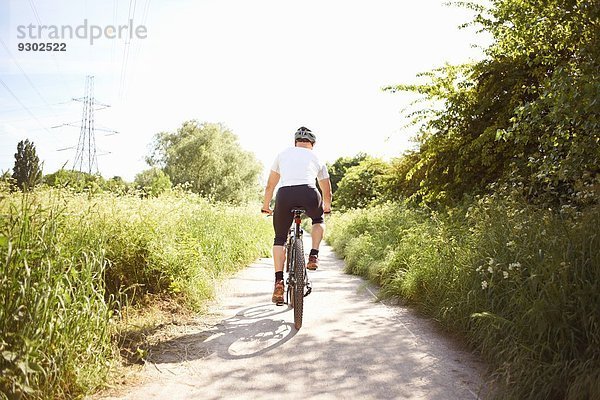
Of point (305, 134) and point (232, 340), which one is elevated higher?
point (305, 134)

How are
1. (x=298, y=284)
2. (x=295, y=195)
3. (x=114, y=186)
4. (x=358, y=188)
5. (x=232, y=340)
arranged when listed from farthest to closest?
(x=358, y=188) → (x=114, y=186) → (x=295, y=195) → (x=298, y=284) → (x=232, y=340)

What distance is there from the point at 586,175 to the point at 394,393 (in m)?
2.67

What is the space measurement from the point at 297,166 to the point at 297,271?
1.18 metres

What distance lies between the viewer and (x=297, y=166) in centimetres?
512

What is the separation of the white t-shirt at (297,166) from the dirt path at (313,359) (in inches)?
61.9

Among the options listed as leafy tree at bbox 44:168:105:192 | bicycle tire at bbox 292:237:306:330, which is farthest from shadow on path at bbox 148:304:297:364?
leafy tree at bbox 44:168:105:192

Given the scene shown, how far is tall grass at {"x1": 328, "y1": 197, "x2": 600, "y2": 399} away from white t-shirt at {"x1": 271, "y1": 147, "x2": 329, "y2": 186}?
5.93ft

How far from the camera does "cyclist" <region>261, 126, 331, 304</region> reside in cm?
506

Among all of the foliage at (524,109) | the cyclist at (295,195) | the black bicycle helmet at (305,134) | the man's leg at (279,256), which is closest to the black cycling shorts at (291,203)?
the cyclist at (295,195)

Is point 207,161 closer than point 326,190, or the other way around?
point 326,190

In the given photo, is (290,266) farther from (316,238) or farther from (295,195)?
(295,195)

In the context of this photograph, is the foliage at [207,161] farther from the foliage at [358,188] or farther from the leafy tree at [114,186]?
the leafy tree at [114,186]

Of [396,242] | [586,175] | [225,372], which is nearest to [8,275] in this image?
[225,372]

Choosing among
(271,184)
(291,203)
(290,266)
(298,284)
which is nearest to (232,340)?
(298,284)
